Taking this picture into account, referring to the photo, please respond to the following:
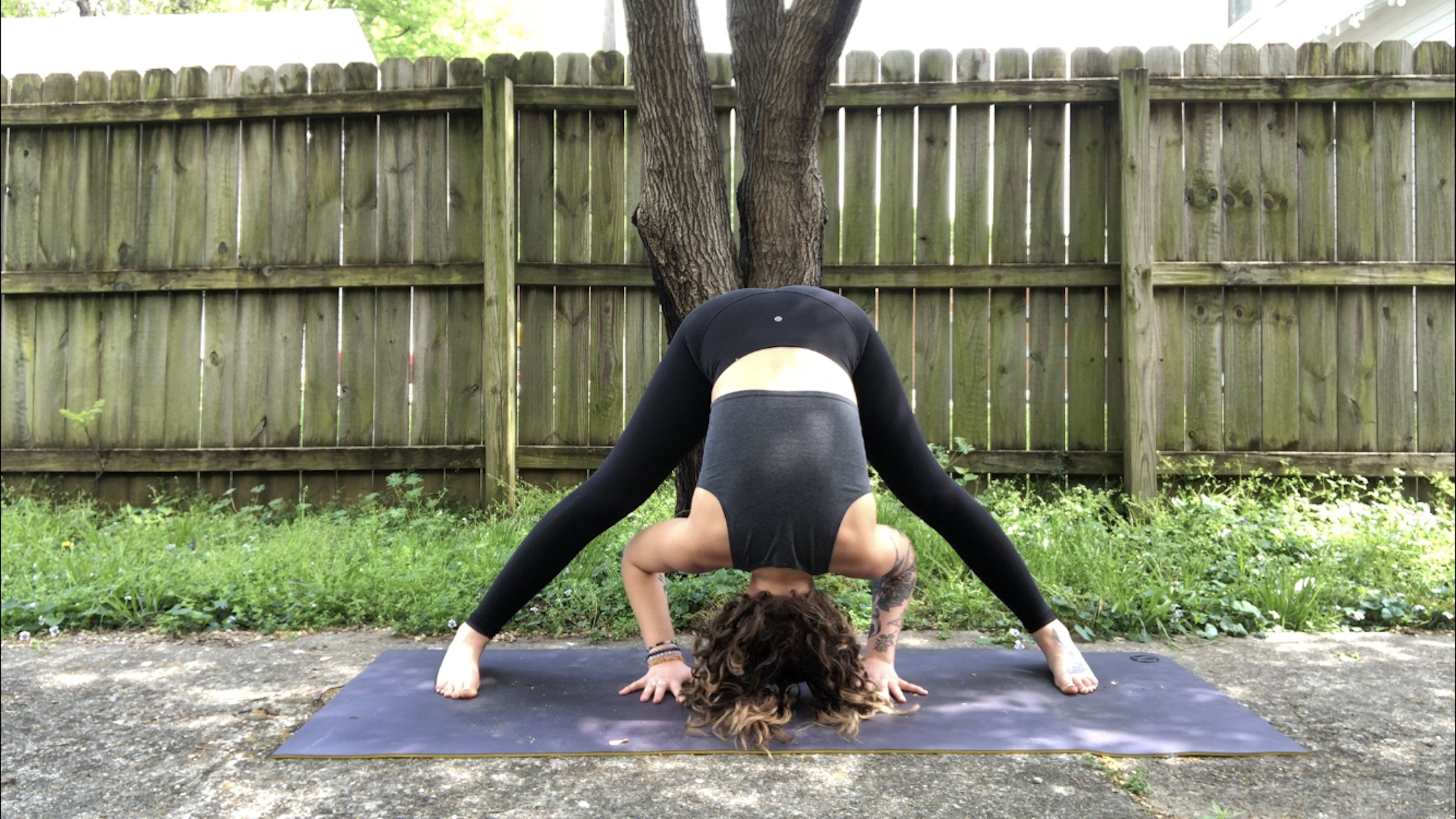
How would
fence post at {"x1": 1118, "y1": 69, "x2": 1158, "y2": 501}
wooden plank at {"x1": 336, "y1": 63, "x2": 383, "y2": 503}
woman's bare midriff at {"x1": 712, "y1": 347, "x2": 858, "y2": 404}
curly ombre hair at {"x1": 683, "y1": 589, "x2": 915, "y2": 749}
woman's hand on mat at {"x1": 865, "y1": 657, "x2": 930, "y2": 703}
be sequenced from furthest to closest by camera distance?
wooden plank at {"x1": 336, "y1": 63, "x2": 383, "y2": 503} < fence post at {"x1": 1118, "y1": 69, "x2": 1158, "y2": 501} < woman's hand on mat at {"x1": 865, "y1": 657, "x2": 930, "y2": 703} < woman's bare midriff at {"x1": 712, "y1": 347, "x2": 858, "y2": 404} < curly ombre hair at {"x1": 683, "y1": 589, "x2": 915, "y2": 749}

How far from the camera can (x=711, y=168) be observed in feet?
13.6

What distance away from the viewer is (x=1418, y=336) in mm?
5262

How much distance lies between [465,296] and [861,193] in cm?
238

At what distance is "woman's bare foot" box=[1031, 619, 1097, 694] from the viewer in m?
2.86

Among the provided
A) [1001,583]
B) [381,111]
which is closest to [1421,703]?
[1001,583]

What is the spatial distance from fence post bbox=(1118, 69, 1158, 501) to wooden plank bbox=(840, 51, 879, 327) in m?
1.36

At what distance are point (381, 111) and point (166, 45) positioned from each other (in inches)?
190

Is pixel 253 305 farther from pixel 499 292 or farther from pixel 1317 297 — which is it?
pixel 1317 297

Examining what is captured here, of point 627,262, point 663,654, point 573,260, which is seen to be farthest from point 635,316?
point 663,654

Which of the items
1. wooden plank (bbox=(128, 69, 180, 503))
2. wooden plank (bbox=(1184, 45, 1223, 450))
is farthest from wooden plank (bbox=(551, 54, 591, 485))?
wooden plank (bbox=(1184, 45, 1223, 450))

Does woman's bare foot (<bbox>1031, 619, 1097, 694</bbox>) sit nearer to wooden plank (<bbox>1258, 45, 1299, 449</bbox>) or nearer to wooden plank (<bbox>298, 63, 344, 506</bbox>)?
wooden plank (<bbox>1258, 45, 1299, 449</bbox>)

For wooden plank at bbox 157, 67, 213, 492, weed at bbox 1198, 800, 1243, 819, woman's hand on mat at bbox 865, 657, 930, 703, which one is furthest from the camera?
wooden plank at bbox 157, 67, 213, 492

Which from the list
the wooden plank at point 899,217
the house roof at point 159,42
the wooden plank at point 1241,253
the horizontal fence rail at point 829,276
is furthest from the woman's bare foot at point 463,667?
the house roof at point 159,42

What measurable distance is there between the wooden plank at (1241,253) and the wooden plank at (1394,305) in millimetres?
655
